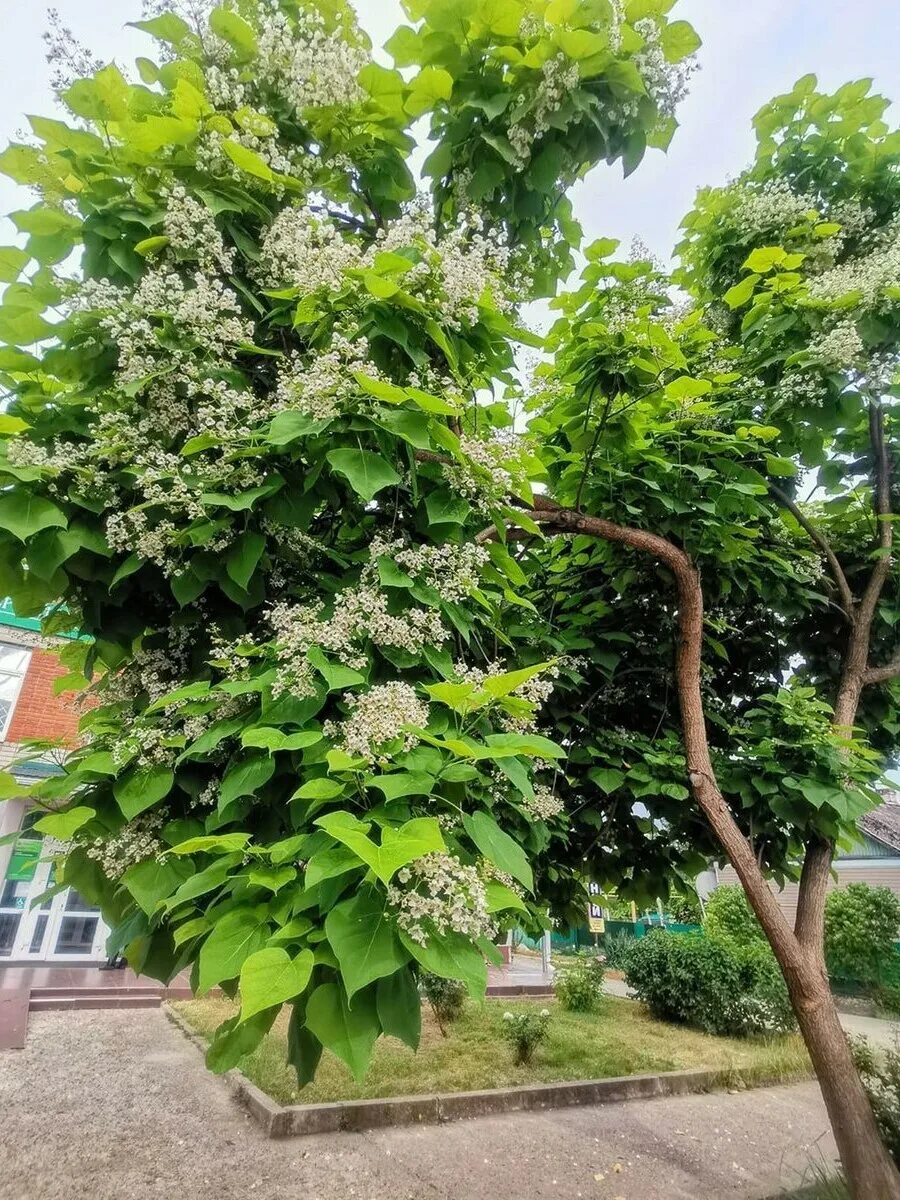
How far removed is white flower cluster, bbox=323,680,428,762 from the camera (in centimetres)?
171

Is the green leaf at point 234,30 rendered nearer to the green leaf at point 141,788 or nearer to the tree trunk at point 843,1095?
the green leaf at point 141,788

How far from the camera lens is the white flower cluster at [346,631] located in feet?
6.38

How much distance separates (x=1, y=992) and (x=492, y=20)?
13132mm

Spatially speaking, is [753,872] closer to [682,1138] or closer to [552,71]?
[552,71]

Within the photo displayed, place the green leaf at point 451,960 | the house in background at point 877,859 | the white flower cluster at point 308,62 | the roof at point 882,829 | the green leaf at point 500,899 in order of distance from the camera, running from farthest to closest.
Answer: the roof at point 882,829, the house in background at point 877,859, the white flower cluster at point 308,62, the green leaf at point 500,899, the green leaf at point 451,960

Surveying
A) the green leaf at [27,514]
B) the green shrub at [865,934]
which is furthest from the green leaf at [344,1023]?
the green shrub at [865,934]

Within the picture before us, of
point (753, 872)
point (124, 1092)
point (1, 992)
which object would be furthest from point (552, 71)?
point (1, 992)

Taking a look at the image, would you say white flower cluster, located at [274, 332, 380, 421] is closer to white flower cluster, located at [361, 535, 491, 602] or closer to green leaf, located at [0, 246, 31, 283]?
white flower cluster, located at [361, 535, 491, 602]

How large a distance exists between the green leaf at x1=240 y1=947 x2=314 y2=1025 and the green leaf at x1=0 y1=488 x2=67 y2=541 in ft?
4.75

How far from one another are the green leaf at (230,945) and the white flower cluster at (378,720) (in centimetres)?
47

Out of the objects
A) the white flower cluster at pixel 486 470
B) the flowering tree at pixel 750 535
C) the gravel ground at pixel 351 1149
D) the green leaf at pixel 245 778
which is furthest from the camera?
the gravel ground at pixel 351 1149

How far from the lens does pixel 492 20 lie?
8.68ft

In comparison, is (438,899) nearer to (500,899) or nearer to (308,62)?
(500,899)

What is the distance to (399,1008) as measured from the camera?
59.8 inches
